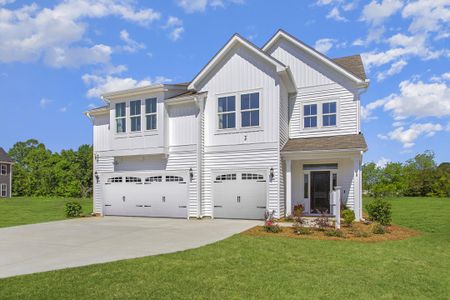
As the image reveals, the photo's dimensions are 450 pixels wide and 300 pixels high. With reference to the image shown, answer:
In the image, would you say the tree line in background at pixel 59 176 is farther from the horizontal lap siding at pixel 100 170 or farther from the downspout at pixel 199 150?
the downspout at pixel 199 150

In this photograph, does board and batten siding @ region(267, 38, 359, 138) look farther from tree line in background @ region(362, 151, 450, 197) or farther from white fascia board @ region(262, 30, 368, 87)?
tree line in background @ region(362, 151, 450, 197)

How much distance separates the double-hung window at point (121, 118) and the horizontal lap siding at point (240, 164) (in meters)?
5.21

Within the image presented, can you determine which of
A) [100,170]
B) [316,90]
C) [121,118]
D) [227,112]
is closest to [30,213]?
[100,170]

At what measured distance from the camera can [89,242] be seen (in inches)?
452

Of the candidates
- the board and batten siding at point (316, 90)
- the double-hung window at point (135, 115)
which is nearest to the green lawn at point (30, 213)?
the double-hung window at point (135, 115)

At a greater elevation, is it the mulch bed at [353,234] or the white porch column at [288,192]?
the white porch column at [288,192]

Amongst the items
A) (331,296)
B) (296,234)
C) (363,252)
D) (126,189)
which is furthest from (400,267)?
(126,189)

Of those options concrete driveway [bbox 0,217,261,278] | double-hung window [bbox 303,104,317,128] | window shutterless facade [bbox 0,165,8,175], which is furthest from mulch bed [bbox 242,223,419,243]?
window shutterless facade [bbox 0,165,8,175]

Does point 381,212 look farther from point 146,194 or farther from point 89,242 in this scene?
point 146,194

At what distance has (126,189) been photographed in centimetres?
2044

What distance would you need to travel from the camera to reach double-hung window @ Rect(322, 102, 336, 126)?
728 inches

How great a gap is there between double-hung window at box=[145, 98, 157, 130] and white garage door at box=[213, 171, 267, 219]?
4545mm

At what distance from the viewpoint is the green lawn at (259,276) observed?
20.5 feet

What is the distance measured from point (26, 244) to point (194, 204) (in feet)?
28.5
